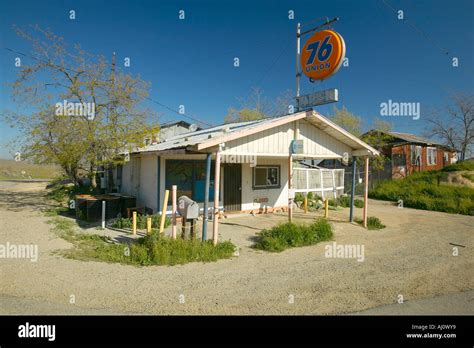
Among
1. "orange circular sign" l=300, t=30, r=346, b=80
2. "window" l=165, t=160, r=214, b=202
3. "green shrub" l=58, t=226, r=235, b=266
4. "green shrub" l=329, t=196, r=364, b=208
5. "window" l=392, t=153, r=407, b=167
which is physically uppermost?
"orange circular sign" l=300, t=30, r=346, b=80

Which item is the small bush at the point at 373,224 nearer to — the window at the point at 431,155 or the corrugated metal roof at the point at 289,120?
the corrugated metal roof at the point at 289,120

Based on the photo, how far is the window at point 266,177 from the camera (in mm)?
14031

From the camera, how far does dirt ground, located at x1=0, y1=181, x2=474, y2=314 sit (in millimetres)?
4844

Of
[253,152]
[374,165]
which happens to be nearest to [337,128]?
[253,152]

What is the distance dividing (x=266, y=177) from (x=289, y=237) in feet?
19.0

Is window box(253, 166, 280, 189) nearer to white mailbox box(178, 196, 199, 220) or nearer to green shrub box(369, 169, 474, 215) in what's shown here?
white mailbox box(178, 196, 199, 220)

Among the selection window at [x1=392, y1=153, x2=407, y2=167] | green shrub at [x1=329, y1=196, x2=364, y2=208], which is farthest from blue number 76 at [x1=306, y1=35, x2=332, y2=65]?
window at [x1=392, y1=153, x2=407, y2=167]

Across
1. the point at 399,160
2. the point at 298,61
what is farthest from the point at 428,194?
the point at 298,61

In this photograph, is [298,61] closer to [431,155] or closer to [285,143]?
[285,143]

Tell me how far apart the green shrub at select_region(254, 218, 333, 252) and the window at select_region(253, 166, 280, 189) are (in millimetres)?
4728

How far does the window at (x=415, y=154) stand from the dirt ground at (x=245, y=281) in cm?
2057

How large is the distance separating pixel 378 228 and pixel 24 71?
15841 mm
